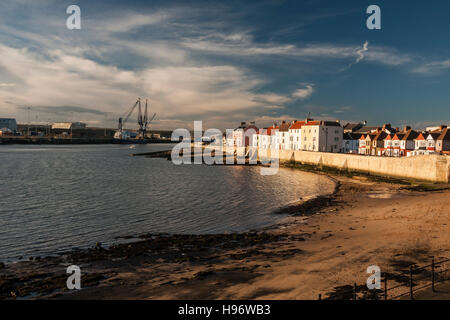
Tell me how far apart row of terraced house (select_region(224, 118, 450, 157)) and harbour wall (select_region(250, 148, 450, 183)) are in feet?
85.1

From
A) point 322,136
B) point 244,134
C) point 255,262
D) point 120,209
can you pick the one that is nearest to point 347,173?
point 322,136

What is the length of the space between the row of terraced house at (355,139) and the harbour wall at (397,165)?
85.1 feet

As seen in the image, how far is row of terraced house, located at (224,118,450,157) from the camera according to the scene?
8190cm

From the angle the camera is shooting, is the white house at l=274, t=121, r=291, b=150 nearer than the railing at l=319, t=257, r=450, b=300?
No

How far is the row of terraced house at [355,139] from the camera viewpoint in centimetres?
8190

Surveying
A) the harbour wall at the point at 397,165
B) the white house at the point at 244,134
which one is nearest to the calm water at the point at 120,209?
the harbour wall at the point at 397,165

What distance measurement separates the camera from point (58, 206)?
32625mm

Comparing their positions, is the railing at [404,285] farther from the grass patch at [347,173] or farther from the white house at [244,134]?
the white house at [244,134]

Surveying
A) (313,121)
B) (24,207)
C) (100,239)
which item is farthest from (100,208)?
(313,121)

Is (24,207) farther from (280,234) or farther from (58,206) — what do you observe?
(280,234)

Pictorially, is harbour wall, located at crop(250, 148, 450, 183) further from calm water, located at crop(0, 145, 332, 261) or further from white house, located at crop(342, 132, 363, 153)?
white house, located at crop(342, 132, 363, 153)

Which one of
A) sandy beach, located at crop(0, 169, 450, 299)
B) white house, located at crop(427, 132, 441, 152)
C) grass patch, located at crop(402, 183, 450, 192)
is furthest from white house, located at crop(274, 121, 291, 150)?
sandy beach, located at crop(0, 169, 450, 299)

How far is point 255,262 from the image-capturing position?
50.8 ft

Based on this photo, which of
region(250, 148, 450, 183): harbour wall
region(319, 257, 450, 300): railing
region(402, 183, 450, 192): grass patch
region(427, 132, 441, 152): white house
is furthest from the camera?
region(427, 132, 441, 152): white house
